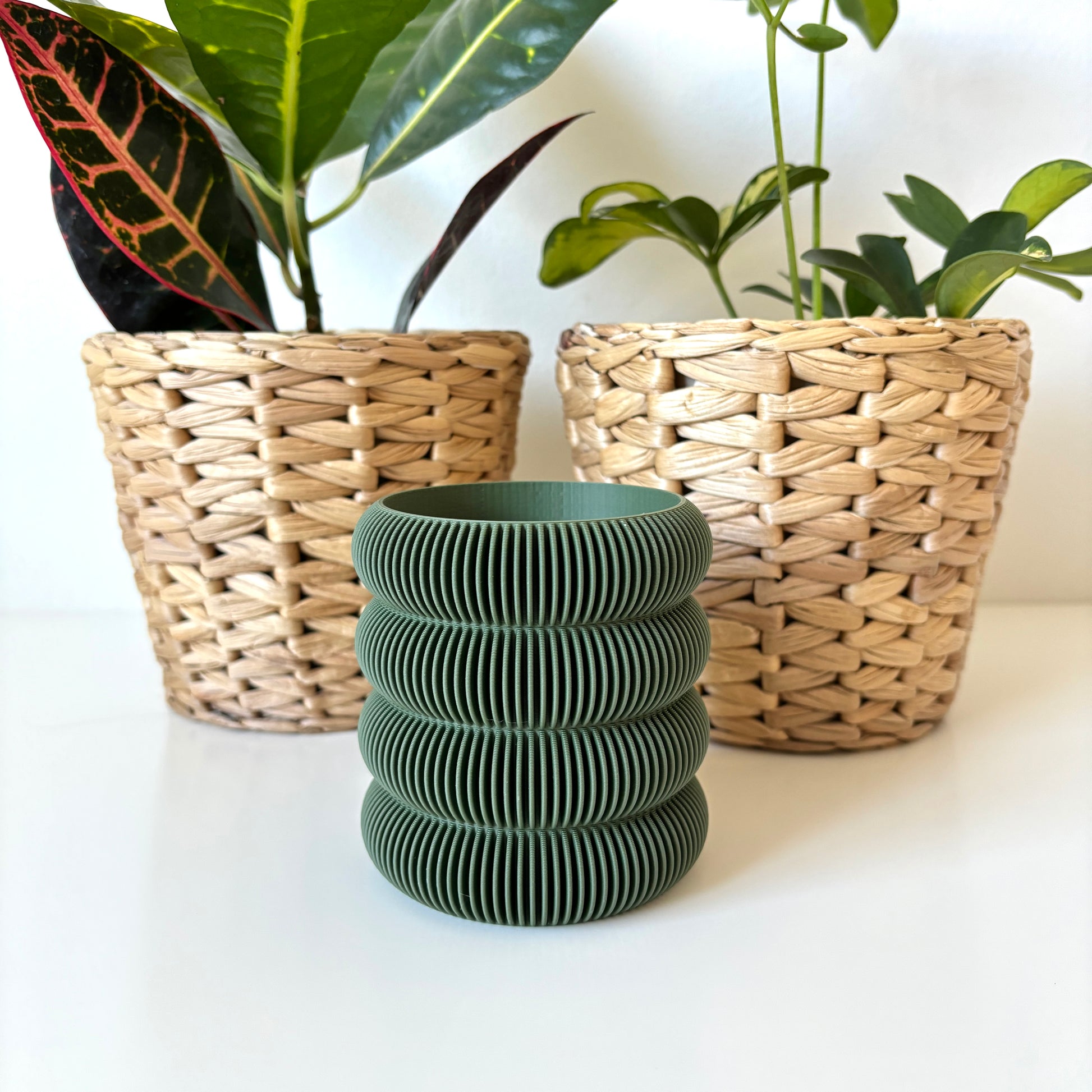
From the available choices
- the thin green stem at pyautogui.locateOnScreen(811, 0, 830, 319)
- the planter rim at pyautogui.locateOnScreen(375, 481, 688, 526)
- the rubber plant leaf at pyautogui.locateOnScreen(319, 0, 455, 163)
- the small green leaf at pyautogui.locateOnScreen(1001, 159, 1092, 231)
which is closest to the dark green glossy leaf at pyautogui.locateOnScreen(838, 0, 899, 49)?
the thin green stem at pyautogui.locateOnScreen(811, 0, 830, 319)

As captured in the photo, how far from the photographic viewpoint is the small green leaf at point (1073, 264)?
57cm

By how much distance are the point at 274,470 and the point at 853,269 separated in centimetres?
39

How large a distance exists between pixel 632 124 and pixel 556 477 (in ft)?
1.12

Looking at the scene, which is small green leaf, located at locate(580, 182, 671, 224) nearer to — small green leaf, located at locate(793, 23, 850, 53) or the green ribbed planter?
small green leaf, located at locate(793, 23, 850, 53)

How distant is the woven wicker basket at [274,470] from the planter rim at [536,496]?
10 centimetres

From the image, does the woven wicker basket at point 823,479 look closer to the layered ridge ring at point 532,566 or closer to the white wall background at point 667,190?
the layered ridge ring at point 532,566

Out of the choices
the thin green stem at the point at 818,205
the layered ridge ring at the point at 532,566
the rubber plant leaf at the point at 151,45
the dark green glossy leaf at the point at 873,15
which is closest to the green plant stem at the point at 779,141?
the thin green stem at the point at 818,205

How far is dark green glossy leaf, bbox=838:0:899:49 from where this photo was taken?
2.36ft

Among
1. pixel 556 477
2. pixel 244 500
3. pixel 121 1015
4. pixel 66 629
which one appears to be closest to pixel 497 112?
pixel 556 477

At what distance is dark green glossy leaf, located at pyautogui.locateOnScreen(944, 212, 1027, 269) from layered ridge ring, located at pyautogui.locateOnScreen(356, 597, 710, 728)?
1.12 feet

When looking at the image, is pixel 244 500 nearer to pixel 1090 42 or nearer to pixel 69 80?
pixel 69 80

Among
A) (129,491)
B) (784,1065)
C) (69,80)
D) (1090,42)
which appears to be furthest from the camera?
(1090,42)

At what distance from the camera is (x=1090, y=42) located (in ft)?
2.91

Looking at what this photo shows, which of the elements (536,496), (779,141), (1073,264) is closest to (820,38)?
(779,141)
